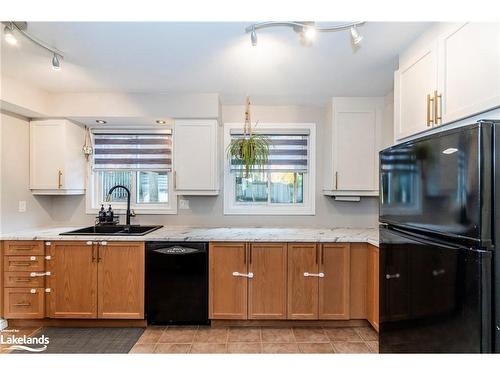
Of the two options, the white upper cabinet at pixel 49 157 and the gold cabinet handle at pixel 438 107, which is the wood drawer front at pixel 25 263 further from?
the gold cabinet handle at pixel 438 107

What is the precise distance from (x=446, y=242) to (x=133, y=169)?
10.3 ft

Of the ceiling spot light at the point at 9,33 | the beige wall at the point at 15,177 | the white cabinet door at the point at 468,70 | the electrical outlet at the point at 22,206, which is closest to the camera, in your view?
the white cabinet door at the point at 468,70

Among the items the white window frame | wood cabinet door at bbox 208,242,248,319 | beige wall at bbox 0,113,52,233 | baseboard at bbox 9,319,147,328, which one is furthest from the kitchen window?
baseboard at bbox 9,319,147,328

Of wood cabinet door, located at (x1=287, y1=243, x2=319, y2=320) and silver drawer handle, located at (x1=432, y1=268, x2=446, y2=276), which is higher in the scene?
silver drawer handle, located at (x1=432, y1=268, x2=446, y2=276)

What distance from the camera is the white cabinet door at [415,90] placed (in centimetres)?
167

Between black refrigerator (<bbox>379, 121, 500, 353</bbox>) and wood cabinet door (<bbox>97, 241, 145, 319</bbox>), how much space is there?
211 centimetres

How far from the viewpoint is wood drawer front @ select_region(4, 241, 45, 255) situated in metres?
2.53

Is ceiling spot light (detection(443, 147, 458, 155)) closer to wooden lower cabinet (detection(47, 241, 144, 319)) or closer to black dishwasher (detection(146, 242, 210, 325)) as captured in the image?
black dishwasher (detection(146, 242, 210, 325))

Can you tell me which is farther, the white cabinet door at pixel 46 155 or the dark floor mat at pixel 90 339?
the white cabinet door at pixel 46 155

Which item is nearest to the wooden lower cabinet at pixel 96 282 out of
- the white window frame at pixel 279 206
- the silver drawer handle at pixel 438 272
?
the white window frame at pixel 279 206

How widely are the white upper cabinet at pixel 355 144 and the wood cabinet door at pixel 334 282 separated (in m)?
0.70
